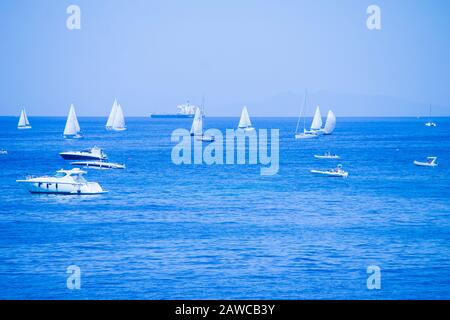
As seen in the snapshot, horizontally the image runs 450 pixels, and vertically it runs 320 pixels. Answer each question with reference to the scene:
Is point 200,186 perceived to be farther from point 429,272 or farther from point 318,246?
point 429,272

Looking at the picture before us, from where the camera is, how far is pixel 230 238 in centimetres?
3772

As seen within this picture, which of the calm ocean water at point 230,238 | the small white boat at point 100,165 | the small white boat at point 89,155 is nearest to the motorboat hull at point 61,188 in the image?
the calm ocean water at point 230,238

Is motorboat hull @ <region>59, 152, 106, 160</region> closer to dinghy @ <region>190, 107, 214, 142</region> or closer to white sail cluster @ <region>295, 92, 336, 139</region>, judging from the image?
dinghy @ <region>190, 107, 214, 142</region>

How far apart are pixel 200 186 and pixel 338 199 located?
15707 millimetres

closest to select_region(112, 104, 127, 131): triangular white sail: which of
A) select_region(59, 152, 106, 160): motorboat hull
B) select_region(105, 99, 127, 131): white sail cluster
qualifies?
select_region(105, 99, 127, 131): white sail cluster

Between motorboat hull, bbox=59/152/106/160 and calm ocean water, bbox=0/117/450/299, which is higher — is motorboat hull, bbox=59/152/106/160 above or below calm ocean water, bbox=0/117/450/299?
above

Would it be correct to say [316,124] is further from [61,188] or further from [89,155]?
[61,188]

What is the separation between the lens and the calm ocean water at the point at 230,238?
88.1 ft

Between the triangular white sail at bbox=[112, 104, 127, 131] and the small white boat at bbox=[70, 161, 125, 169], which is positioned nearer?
the small white boat at bbox=[70, 161, 125, 169]

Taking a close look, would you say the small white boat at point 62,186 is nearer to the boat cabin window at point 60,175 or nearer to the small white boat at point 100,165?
the boat cabin window at point 60,175

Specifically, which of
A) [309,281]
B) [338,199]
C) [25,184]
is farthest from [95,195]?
[309,281]

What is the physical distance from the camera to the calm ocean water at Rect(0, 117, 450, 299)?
26.9 meters
